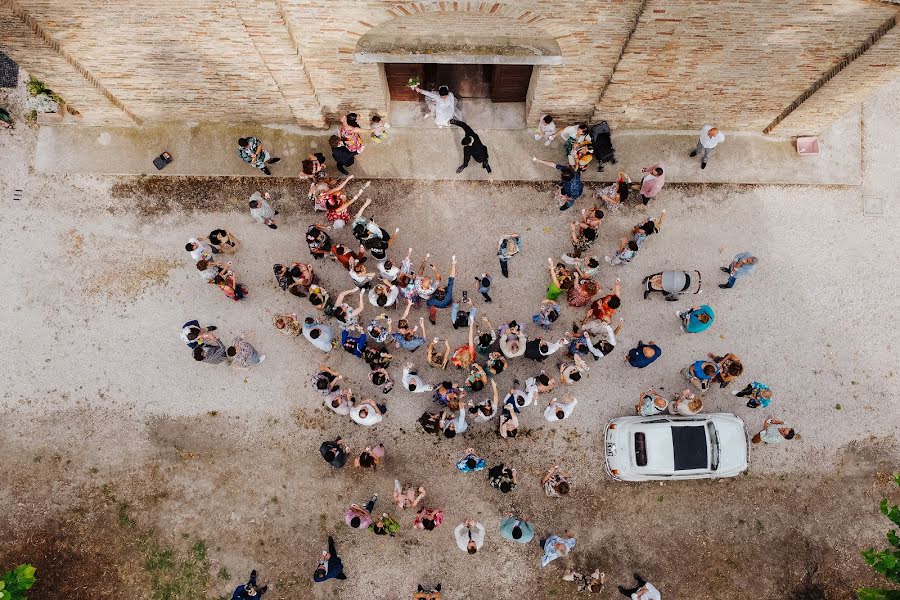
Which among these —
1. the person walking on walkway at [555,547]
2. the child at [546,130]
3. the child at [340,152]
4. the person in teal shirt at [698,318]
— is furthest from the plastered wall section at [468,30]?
the person walking on walkway at [555,547]

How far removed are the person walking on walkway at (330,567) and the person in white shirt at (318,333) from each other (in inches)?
159

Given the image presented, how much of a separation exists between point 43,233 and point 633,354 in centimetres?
1297

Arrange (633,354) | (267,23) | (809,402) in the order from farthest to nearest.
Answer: (809,402) < (633,354) < (267,23)

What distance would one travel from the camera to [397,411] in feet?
39.8

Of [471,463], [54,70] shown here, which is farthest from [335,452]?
[54,70]

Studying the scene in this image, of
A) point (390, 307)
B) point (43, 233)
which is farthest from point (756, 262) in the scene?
point (43, 233)

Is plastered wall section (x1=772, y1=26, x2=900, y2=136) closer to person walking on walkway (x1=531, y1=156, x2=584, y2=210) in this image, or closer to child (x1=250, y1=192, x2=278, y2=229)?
person walking on walkway (x1=531, y1=156, x2=584, y2=210)

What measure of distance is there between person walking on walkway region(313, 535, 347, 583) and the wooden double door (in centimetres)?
965

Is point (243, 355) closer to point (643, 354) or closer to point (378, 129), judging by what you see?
point (378, 129)

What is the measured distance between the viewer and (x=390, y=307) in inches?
482

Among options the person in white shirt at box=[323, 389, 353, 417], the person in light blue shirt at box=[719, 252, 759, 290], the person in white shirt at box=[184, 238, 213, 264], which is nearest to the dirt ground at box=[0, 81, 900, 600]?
the person in light blue shirt at box=[719, 252, 759, 290]

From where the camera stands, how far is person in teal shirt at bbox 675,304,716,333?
11.4m

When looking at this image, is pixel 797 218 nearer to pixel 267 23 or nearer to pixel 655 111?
pixel 655 111

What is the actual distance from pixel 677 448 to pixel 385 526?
5953 mm
